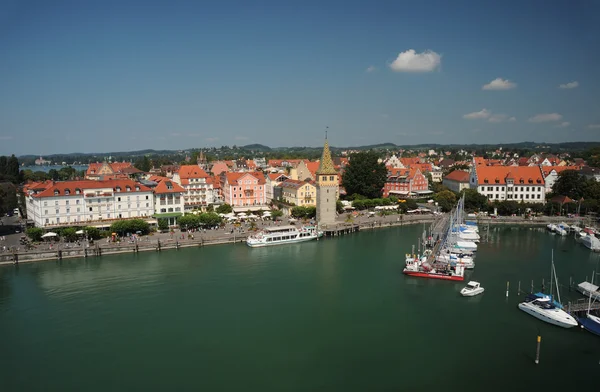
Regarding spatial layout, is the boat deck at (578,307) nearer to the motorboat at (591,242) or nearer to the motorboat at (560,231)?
the motorboat at (591,242)

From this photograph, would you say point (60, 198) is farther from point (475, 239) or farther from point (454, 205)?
point (454, 205)

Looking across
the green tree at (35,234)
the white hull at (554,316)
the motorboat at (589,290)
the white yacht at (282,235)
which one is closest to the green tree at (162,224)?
the white yacht at (282,235)

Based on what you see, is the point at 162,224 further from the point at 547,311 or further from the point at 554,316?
the point at 554,316

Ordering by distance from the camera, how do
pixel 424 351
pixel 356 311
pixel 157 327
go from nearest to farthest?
pixel 424 351 → pixel 157 327 → pixel 356 311

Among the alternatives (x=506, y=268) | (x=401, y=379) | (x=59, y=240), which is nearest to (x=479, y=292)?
(x=506, y=268)

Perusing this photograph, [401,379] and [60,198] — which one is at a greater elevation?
[60,198]

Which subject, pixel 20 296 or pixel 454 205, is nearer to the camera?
pixel 20 296

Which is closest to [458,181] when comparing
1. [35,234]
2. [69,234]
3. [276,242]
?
[276,242]

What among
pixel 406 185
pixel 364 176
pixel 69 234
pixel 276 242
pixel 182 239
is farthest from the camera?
pixel 406 185
